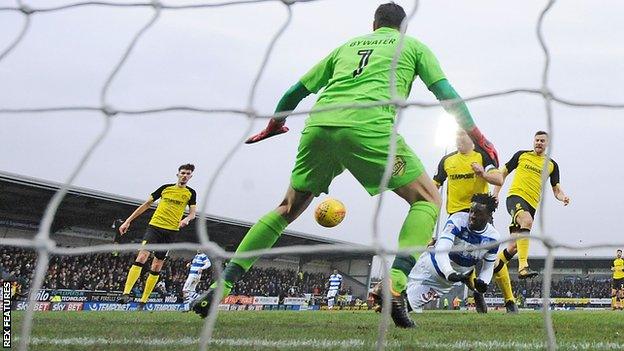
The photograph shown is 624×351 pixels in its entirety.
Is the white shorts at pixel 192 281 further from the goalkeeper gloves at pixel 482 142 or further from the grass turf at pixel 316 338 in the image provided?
the goalkeeper gloves at pixel 482 142

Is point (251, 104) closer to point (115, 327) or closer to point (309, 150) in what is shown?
point (309, 150)

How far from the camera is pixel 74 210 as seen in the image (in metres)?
23.1

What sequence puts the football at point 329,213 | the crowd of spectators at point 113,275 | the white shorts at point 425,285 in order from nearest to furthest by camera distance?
1. the football at point 329,213
2. the white shorts at point 425,285
3. the crowd of spectators at point 113,275

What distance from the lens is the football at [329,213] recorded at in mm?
5188

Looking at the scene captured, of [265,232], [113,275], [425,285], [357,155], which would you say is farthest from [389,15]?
[113,275]

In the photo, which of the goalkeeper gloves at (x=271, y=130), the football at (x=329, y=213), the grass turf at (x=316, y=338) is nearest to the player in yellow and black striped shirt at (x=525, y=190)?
the grass turf at (x=316, y=338)

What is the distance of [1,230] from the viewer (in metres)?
21.7

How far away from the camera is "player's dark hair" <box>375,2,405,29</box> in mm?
3619

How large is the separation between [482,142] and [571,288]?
40665 mm

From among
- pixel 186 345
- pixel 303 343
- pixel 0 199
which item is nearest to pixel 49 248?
pixel 186 345

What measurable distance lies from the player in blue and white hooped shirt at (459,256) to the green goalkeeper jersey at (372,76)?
2.93m

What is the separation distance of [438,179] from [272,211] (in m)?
3.68

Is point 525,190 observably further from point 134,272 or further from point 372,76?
point 134,272

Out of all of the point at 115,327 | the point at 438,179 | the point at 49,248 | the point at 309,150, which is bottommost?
the point at 115,327
